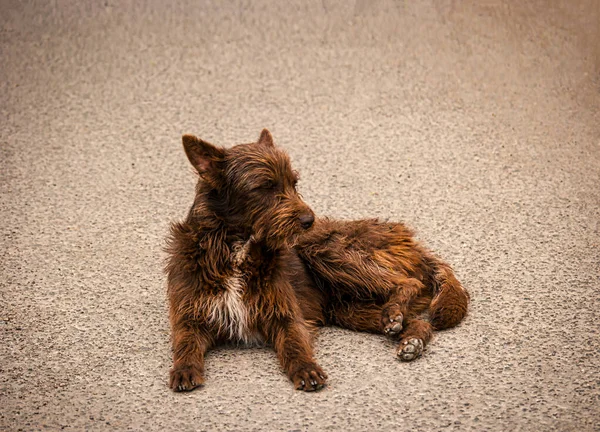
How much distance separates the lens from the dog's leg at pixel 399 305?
552cm

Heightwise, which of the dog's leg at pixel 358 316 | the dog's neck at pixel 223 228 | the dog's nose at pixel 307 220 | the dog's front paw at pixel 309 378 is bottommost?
the dog's front paw at pixel 309 378

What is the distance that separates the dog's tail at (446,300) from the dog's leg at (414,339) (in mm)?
148

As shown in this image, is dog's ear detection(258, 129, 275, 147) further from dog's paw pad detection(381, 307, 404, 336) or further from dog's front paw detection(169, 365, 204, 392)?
dog's front paw detection(169, 365, 204, 392)

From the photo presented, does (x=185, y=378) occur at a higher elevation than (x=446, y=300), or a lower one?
lower

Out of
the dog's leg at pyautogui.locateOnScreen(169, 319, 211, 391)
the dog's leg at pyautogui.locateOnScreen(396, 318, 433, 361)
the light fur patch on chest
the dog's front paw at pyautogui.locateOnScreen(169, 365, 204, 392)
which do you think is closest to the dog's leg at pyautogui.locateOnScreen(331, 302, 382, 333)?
the dog's leg at pyautogui.locateOnScreen(396, 318, 433, 361)

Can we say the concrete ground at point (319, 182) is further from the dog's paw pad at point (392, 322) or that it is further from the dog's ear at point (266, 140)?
the dog's ear at point (266, 140)

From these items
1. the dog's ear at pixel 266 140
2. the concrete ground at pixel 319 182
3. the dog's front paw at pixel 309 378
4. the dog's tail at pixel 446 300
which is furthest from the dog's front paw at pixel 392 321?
the dog's ear at pixel 266 140

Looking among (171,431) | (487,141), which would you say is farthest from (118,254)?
(487,141)

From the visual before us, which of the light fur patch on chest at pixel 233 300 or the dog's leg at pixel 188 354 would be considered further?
the light fur patch on chest at pixel 233 300

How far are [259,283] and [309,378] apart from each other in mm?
784

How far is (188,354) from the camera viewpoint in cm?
518

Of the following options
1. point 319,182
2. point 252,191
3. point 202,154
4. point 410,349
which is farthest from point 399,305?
point 319,182

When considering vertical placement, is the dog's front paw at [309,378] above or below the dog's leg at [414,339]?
below

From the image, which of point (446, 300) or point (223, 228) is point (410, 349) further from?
point (223, 228)
